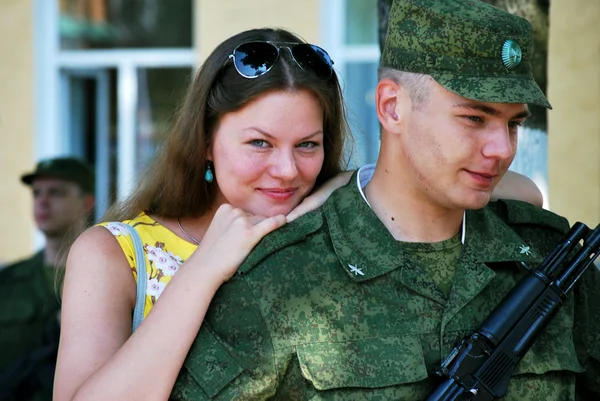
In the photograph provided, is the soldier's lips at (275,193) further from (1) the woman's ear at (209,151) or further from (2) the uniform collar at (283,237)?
(1) the woman's ear at (209,151)

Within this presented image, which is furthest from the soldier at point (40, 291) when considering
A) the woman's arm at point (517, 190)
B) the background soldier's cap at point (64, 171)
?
the woman's arm at point (517, 190)

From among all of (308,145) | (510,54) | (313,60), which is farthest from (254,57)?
(510,54)

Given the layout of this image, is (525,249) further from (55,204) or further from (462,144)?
(55,204)

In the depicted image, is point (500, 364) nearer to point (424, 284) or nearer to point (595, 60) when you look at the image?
point (424, 284)

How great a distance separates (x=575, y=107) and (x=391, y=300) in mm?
3713

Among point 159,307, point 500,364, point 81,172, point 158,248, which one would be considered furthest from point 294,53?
point 81,172

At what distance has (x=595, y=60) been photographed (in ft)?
19.2

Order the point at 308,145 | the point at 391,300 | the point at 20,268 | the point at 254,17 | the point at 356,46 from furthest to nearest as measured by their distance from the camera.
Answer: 1. the point at 356,46
2. the point at 254,17
3. the point at 20,268
4. the point at 308,145
5. the point at 391,300

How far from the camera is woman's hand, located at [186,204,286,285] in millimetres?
2521

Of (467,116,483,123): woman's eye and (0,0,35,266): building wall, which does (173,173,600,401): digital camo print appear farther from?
(0,0,35,266): building wall

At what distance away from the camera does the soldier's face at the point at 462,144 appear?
242cm

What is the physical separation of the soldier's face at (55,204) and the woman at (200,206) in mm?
2701

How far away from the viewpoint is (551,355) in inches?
99.9

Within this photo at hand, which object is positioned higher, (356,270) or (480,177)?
(480,177)
